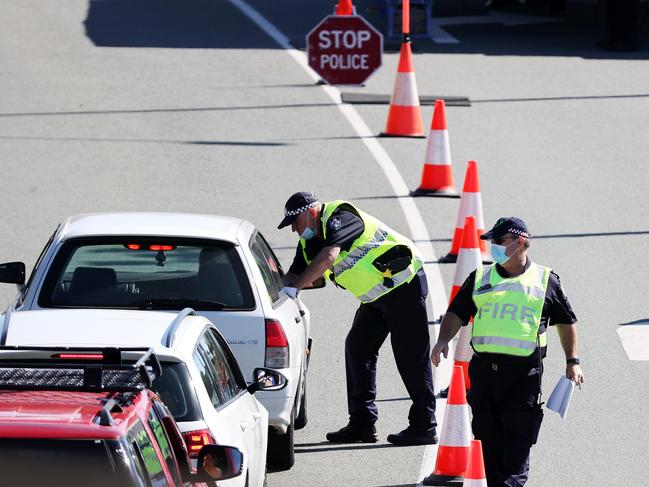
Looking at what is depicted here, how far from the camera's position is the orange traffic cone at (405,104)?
18953 millimetres

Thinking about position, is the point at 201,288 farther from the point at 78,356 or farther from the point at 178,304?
the point at 78,356

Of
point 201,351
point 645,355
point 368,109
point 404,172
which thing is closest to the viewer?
point 201,351

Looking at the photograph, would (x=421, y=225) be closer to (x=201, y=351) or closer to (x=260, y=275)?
(x=260, y=275)

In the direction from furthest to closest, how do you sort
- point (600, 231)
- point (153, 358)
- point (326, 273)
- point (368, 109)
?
point (368, 109)
point (600, 231)
point (326, 273)
point (153, 358)

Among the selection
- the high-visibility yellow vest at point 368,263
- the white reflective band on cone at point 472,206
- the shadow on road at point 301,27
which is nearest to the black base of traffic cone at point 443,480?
the high-visibility yellow vest at point 368,263

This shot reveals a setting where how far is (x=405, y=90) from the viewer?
62.5ft

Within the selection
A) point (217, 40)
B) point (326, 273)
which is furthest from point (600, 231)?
point (217, 40)

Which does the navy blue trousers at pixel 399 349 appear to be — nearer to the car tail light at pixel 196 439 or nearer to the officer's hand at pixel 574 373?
the officer's hand at pixel 574 373

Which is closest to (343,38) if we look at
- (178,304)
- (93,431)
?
(178,304)

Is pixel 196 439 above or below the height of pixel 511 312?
above

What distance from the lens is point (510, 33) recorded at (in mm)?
27391

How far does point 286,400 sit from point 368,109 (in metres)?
12.7

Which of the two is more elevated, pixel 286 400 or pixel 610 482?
pixel 286 400

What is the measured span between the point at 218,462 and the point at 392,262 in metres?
4.28
